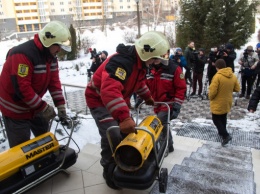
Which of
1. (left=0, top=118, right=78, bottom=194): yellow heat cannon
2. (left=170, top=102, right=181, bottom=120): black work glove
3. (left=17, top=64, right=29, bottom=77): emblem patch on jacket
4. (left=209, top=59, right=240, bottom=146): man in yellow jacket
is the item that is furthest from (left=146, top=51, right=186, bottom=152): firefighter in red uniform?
(left=17, top=64, right=29, bottom=77): emblem patch on jacket

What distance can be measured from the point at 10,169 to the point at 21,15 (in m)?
50.6

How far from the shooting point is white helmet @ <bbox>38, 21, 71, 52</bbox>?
2.88 m

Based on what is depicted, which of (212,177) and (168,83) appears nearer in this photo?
(212,177)

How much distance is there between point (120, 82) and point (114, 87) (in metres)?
0.11

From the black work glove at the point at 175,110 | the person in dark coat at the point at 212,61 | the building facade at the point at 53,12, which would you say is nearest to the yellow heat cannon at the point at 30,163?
the black work glove at the point at 175,110

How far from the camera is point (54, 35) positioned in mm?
2887

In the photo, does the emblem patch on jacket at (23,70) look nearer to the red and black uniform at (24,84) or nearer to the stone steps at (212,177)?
the red and black uniform at (24,84)

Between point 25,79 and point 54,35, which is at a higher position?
point 54,35

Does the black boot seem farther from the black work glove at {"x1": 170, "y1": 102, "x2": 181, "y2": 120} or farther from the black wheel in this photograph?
the black work glove at {"x1": 170, "y1": 102, "x2": 181, "y2": 120}

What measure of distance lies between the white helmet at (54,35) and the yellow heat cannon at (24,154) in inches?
40.8

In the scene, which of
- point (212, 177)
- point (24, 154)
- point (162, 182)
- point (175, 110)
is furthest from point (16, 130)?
point (212, 177)

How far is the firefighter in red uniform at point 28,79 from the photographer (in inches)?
107

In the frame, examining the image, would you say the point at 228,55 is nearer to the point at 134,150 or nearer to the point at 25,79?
the point at 134,150

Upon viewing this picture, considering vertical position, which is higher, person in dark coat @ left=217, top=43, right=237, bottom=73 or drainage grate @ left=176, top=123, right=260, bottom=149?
person in dark coat @ left=217, top=43, right=237, bottom=73
